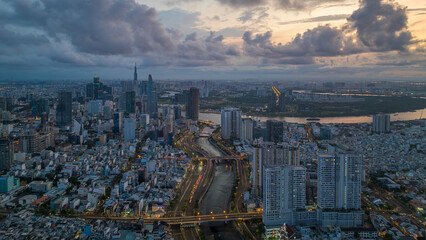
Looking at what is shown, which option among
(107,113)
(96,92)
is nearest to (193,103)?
(107,113)

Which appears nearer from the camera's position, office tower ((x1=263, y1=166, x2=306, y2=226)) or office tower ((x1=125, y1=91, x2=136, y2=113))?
office tower ((x1=263, y1=166, x2=306, y2=226))

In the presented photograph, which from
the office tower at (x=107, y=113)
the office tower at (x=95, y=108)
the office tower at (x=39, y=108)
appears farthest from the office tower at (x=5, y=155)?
the office tower at (x=95, y=108)

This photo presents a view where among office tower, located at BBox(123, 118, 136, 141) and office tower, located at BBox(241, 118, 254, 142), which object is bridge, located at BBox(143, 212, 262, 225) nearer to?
office tower, located at BBox(241, 118, 254, 142)

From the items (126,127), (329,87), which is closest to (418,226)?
(126,127)

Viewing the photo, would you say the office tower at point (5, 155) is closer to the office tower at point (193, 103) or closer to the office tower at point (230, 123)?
the office tower at point (230, 123)

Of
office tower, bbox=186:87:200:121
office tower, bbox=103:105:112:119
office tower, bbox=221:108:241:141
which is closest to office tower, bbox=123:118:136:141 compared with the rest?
office tower, bbox=221:108:241:141

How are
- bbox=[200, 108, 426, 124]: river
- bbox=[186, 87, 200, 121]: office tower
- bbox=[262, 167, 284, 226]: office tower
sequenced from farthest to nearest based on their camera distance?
bbox=[186, 87, 200, 121]: office tower, bbox=[200, 108, 426, 124]: river, bbox=[262, 167, 284, 226]: office tower
